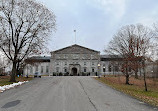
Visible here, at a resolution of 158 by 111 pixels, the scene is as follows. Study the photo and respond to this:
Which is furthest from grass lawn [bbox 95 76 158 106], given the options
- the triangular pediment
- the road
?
the triangular pediment

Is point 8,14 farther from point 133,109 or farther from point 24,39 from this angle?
point 133,109

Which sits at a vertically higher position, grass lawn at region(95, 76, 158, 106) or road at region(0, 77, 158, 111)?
road at region(0, 77, 158, 111)

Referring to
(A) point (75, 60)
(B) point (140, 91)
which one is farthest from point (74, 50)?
(B) point (140, 91)

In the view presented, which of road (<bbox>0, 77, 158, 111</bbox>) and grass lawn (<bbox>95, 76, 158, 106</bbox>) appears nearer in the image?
road (<bbox>0, 77, 158, 111</bbox>)

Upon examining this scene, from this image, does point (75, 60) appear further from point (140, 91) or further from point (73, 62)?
point (140, 91)

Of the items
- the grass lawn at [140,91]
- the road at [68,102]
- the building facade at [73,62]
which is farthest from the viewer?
the building facade at [73,62]

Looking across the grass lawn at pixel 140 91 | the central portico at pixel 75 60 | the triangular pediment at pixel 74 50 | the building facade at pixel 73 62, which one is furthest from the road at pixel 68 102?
the triangular pediment at pixel 74 50

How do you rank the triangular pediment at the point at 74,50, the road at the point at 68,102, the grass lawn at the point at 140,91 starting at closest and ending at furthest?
the road at the point at 68,102 → the grass lawn at the point at 140,91 → the triangular pediment at the point at 74,50

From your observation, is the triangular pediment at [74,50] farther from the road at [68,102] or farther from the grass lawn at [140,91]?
the road at [68,102]

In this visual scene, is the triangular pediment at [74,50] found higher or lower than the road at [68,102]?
higher

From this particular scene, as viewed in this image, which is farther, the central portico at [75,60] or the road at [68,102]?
the central portico at [75,60]

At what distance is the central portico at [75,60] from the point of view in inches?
2111

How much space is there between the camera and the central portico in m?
53.6

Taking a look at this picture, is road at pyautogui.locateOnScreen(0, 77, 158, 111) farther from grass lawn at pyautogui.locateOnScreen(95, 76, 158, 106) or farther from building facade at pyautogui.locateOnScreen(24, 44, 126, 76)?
building facade at pyautogui.locateOnScreen(24, 44, 126, 76)
